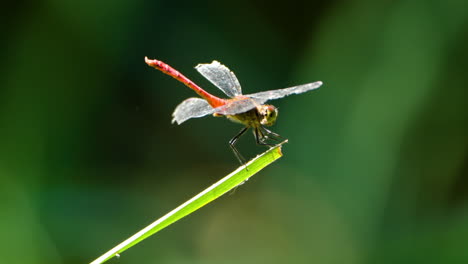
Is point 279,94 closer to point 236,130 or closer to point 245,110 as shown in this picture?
point 245,110

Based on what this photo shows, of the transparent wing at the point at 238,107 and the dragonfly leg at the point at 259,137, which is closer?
the transparent wing at the point at 238,107

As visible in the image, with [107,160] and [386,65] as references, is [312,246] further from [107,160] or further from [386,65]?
[107,160]

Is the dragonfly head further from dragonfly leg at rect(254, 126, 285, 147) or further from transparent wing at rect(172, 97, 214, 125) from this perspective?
transparent wing at rect(172, 97, 214, 125)

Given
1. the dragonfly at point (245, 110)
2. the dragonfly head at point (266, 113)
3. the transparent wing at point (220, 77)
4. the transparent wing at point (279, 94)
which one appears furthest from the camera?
the transparent wing at point (220, 77)

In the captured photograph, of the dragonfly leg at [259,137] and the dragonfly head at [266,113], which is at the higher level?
the dragonfly head at [266,113]

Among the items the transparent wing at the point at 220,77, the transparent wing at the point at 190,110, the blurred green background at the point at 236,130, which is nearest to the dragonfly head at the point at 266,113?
Answer: the transparent wing at the point at 190,110

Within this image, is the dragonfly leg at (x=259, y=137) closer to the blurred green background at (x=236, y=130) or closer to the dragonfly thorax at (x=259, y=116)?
the dragonfly thorax at (x=259, y=116)
